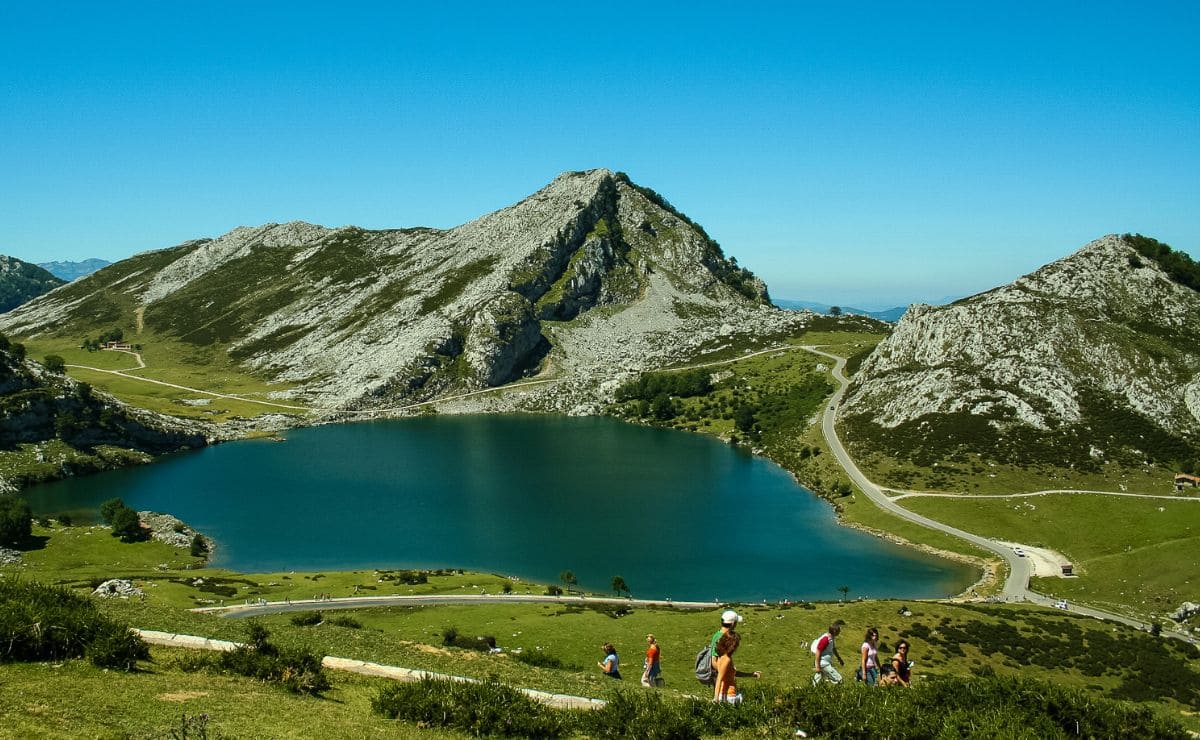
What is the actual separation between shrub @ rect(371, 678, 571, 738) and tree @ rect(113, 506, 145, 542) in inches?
3335

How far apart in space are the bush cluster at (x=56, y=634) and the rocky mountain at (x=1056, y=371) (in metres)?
118

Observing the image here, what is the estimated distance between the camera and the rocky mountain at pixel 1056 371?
4483 inches

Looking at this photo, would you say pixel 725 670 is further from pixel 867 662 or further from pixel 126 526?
pixel 126 526

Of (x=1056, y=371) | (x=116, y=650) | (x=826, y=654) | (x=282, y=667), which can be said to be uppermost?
(x=1056, y=371)

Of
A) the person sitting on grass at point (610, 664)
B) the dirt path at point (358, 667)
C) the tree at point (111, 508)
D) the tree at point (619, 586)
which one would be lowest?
the tree at point (619, 586)

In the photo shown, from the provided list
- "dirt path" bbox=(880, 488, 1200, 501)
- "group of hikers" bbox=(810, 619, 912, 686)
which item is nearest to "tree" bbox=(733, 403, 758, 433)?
"dirt path" bbox=(880, 488, 1200, 501)

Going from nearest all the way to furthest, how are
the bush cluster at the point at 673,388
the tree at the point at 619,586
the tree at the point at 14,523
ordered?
the tree at the point at 619,586 → the tree at the point at 14,523 → the bush cluster at the point at 673,388

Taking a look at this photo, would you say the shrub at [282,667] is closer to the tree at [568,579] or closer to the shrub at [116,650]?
the shrub at [116,650]

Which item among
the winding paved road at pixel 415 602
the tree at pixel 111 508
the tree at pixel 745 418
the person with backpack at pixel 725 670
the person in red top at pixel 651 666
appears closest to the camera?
the person with backpack at pixel 725 670

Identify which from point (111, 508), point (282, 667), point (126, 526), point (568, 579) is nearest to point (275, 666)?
point (282, 667)

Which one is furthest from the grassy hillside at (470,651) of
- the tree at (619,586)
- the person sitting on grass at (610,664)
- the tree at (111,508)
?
the tree at (619,586)

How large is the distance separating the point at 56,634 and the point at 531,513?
85.8 m

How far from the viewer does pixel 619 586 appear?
72.6 m

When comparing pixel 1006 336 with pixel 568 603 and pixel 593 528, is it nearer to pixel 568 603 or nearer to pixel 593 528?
pixel 593 528
